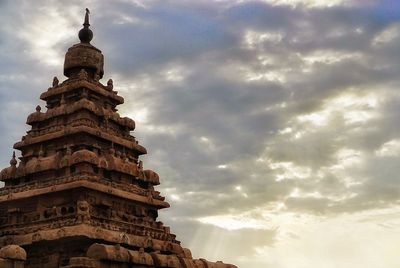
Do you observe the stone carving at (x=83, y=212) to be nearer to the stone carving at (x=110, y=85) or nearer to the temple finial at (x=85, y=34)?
the stone carving at (x=110, y=85)

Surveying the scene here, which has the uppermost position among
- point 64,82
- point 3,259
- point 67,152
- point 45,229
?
point 64,82

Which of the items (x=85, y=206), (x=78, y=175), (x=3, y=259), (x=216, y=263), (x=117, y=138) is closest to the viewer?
(x=3, y=259)

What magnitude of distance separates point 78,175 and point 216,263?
37.7 ft

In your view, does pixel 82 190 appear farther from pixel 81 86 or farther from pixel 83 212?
pixel 81 86

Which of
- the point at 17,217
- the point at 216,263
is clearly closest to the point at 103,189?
the point at 17,217

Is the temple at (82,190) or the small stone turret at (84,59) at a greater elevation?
the small stone turret at (84,59)

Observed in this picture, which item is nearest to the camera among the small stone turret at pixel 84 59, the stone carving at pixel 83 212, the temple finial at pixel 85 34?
the stone carving at pixel 83 212

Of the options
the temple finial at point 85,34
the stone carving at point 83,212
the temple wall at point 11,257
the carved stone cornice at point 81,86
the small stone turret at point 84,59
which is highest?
the temple finial at point 85,34

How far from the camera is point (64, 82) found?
149 ft

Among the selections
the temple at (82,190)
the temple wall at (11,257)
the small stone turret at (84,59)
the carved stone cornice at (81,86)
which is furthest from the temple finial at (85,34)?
the temple wall at (11,257)

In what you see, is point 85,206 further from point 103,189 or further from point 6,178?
point 6,178

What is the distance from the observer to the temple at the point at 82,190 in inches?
1366

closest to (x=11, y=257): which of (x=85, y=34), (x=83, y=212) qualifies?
(x=83, y=212)

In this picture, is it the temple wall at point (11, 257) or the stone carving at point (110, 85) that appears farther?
the stone carving at point (110, 85)
